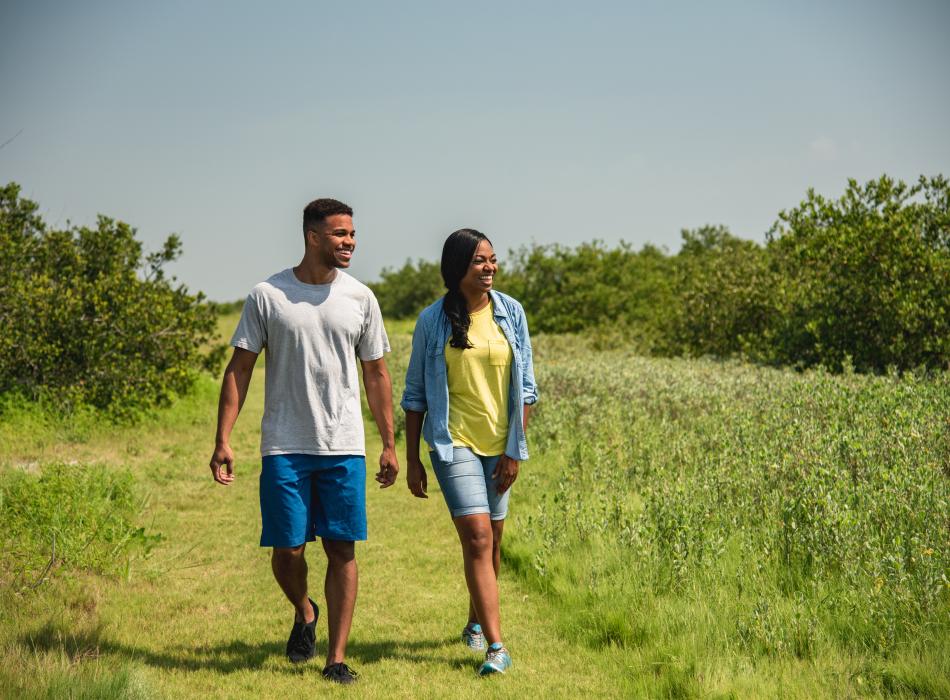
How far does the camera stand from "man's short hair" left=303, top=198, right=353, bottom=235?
14.7 ft

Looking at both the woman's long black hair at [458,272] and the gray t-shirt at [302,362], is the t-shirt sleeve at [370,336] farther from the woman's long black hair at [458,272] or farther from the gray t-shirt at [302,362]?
the woman's long black hair at [458,272]

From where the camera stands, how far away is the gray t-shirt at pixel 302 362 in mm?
4383

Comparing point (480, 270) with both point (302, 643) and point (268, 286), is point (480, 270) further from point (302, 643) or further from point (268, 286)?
point (302, 643)

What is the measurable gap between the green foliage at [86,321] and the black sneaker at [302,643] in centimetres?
943

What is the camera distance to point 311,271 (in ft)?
14.8

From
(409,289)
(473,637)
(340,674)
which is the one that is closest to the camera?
(340,674)

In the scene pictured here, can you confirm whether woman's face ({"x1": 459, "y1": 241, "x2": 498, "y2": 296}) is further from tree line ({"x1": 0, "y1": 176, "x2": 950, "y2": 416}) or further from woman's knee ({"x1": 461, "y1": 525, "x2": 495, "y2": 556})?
tree line ({"x1": 0, "y1": 176, "x2": 950, "y2": 416})

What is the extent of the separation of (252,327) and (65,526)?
10.1 ft

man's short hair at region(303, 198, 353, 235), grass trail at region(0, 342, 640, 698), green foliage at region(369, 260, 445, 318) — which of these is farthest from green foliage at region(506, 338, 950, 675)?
green foliage at region(369, 260, 445, 318)

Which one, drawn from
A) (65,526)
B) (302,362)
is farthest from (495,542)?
(65,526)

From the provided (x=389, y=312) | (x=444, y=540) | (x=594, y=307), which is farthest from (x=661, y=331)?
(x=389, y=312)

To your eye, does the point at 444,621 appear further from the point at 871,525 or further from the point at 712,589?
the point at 871,525

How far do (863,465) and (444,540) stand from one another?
3.59m

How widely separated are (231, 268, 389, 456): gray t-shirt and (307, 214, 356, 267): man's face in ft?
0.58
